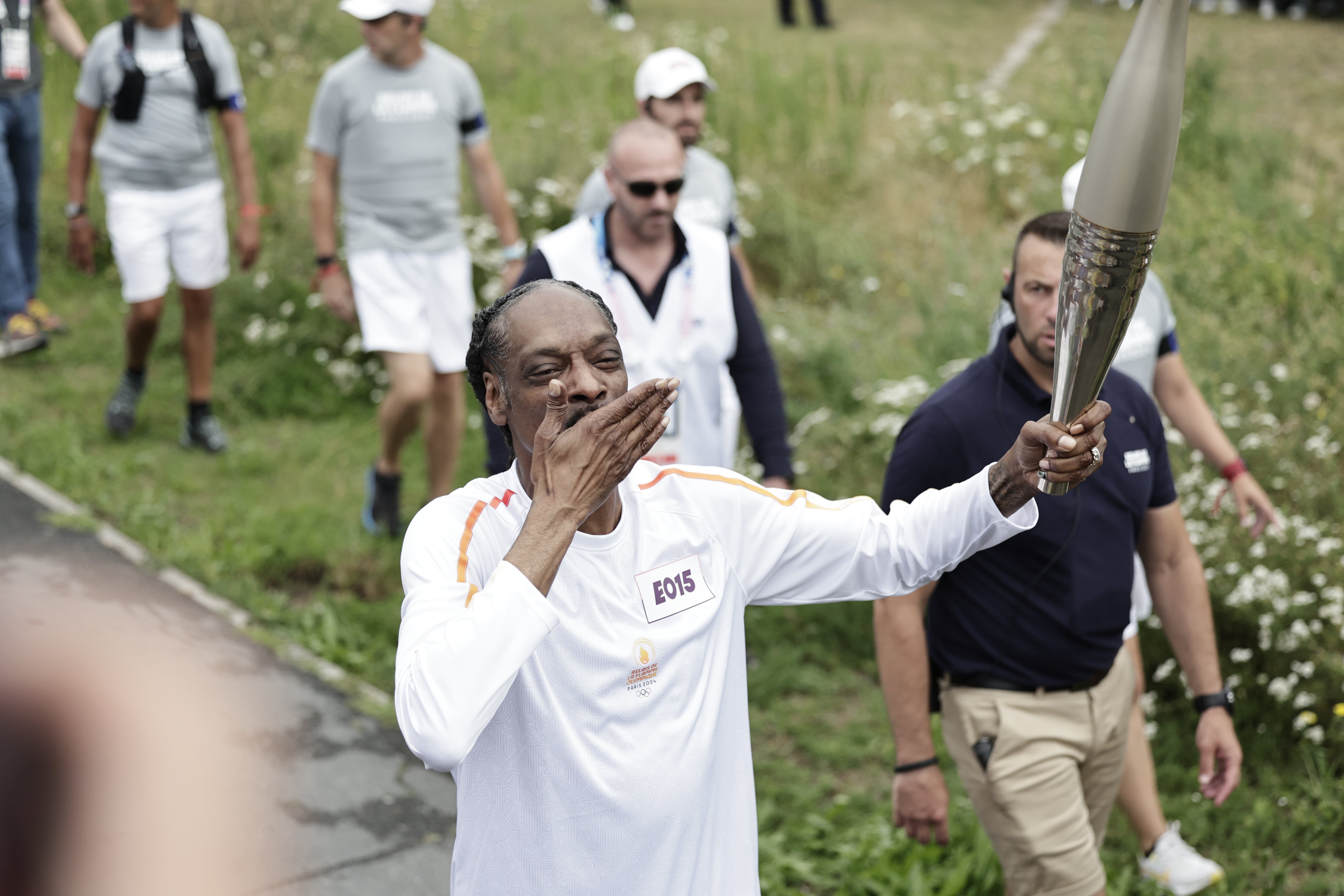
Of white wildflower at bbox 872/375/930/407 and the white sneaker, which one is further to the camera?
white wildflower at bbox 872/375/930/407

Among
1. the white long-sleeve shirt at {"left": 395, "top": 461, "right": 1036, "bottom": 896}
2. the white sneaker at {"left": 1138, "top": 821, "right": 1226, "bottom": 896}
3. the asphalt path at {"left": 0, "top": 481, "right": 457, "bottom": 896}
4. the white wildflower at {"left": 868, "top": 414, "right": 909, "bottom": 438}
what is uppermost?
the white long-sleeve shirt at {"left": 395, "top": 461, "right": 1036, "bottom": 896}

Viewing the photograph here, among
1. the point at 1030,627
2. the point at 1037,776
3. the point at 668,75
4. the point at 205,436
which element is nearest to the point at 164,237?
the point at 205,436

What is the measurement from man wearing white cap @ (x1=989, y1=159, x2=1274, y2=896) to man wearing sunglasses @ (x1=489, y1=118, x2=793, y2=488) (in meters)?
0.87

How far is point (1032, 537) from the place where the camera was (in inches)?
137

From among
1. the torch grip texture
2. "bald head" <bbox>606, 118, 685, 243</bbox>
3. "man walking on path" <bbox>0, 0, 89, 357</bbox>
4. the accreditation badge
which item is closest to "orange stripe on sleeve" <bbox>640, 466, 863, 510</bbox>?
the torch grip texture

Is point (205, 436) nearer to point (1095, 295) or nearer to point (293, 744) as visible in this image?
point (293, 744)

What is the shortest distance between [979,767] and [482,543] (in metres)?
1.78

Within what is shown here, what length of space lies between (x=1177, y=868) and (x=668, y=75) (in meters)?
3.82

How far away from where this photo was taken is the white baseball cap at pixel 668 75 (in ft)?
20.7

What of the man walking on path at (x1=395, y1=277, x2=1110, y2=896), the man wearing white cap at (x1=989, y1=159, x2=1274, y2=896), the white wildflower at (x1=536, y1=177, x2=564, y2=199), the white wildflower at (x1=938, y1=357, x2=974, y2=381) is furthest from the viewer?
the white wildflower at (x1=536, y1=177, x2=564, y2=199)

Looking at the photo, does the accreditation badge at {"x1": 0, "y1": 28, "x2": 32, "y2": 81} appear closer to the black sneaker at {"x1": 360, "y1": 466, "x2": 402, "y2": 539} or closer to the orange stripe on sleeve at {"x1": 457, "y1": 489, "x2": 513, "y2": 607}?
the black sneaker at {"x1": 360, "y1": 466, "x2": 402, "y2": 539}

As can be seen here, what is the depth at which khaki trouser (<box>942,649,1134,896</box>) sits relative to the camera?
3.57m

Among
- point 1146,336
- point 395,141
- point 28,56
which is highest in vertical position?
point 28,56

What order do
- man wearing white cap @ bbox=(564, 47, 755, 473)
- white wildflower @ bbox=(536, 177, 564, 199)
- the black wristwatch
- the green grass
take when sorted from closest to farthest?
1. the black wristwatch
2. the green grass
3. man wearing white cap @ bbox=(564, 47, 755, 473)
4. white wildflower @ bbox=(536, 177, 564, 199)
